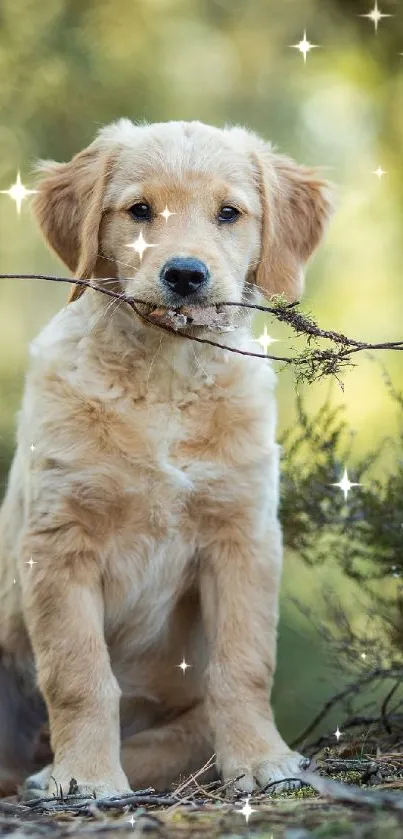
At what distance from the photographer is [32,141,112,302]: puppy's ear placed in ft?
9.89

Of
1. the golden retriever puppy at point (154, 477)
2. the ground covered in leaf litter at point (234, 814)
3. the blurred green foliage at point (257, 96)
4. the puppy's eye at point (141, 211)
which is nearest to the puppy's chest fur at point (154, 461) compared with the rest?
the golden retriever puppy at point (154, 477)

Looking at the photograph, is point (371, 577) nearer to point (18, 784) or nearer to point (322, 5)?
point (18, 784)

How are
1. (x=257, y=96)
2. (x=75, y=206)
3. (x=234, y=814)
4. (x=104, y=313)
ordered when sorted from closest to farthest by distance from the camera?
(x=234, y=814) < (x=104, y=313) < (x=75, y=206) < (x=257, y=96)

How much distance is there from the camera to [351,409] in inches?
196

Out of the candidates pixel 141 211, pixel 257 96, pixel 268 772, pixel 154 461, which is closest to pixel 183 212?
pixel 141 211

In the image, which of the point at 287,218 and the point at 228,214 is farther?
the point at 287,218

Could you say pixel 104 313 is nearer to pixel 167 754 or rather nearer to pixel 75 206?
pixel 75 206

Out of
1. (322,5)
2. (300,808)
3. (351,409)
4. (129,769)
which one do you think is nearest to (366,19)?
(322,5)

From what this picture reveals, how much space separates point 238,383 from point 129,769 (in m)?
1.03

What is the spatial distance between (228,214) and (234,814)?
146cm

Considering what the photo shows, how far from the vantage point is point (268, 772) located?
2775 millimetres

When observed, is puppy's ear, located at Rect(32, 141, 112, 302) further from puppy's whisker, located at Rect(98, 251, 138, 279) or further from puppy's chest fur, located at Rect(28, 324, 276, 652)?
puppy's chest fur, located at Rect(28, 324, 276, 652)

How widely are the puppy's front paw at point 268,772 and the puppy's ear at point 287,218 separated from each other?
1.15 meters

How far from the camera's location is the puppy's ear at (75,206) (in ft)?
9.89
